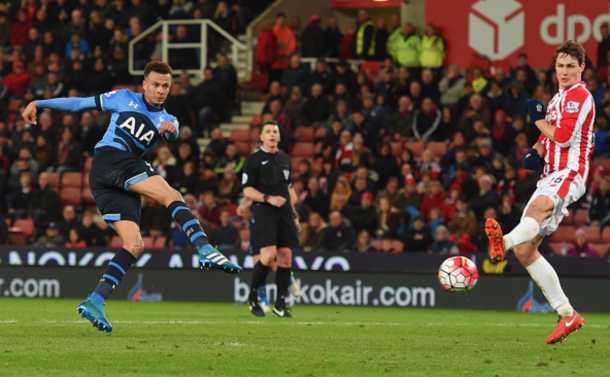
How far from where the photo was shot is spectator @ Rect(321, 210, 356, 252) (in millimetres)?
16688

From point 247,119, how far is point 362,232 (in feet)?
20.9

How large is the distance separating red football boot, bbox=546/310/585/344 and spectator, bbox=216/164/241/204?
36.7ft

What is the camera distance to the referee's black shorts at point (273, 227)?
37.9 feet

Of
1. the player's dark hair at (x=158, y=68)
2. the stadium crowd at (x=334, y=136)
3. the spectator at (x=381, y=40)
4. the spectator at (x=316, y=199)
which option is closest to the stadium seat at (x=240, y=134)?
the stadium crowd at (x=334, y=136)

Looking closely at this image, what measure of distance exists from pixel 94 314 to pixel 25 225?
1196 centimetres

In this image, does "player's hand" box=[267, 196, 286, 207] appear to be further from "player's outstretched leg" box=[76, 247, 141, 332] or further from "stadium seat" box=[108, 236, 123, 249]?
"stadium seat" box=[108, 236, 123, 249]

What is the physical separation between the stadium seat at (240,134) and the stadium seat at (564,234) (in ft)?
22.1

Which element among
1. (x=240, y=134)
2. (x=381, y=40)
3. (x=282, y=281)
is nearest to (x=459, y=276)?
(x=282, y=281)

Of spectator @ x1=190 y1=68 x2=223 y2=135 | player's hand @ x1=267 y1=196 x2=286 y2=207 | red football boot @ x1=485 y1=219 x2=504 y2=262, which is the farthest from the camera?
spectator @ x1=190 y1=68 x2=223 y2=135

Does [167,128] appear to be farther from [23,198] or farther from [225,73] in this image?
[225,73]

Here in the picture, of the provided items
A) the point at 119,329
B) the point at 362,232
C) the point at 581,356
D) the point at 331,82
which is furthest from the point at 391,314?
the point at 331,82

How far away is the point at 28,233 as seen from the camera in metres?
18.9

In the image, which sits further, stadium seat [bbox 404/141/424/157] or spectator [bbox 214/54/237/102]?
spectator [bbox 214/54/237/102]

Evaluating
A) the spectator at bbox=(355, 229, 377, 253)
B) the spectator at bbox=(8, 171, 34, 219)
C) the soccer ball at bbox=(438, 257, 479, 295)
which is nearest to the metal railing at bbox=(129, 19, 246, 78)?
the spectator at bbox=(8, 171, 34, 219)
